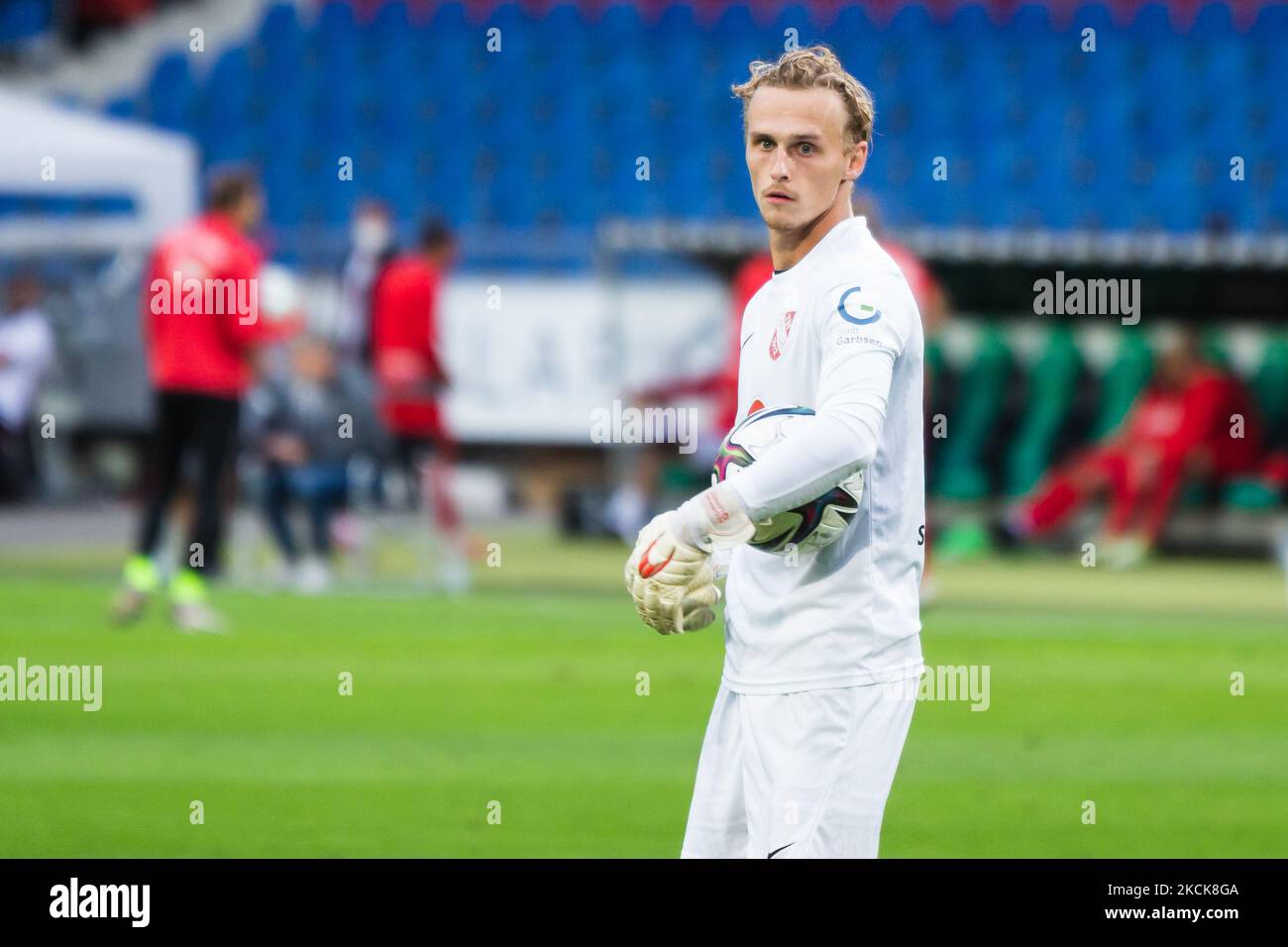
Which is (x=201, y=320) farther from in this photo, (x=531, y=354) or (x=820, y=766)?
(x=820, y=766)

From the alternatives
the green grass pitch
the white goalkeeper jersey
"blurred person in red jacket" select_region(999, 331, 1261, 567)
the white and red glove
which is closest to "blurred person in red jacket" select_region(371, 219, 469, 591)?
the green grass pitch

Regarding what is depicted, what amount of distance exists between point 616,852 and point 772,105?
9.75 ft

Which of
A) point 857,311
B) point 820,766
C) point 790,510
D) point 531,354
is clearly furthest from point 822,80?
point 531,354

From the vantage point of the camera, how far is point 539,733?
8.46 metres

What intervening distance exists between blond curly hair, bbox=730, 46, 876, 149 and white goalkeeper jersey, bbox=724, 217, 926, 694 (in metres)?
0.18

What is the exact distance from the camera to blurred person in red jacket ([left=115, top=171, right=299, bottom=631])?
38.2 ft

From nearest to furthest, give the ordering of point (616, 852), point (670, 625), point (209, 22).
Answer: point (670, 625) → point (616, 852) → point (209, 22)

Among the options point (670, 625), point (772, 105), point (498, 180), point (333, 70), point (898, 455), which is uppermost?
point (333, 70)

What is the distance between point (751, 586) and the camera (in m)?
3.91

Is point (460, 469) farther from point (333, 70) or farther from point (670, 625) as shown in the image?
point (670, 625)

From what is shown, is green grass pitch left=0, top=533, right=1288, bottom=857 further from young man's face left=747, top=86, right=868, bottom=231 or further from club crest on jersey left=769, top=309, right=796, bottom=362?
young man's face left=747, top=86, right=868, bottom=231

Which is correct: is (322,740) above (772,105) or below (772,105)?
below

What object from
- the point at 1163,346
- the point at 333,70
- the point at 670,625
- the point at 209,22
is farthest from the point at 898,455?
the point at 209,22

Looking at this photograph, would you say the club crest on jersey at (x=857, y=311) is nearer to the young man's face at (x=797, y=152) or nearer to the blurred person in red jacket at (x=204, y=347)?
the young man's face at (x=797, y=152)
